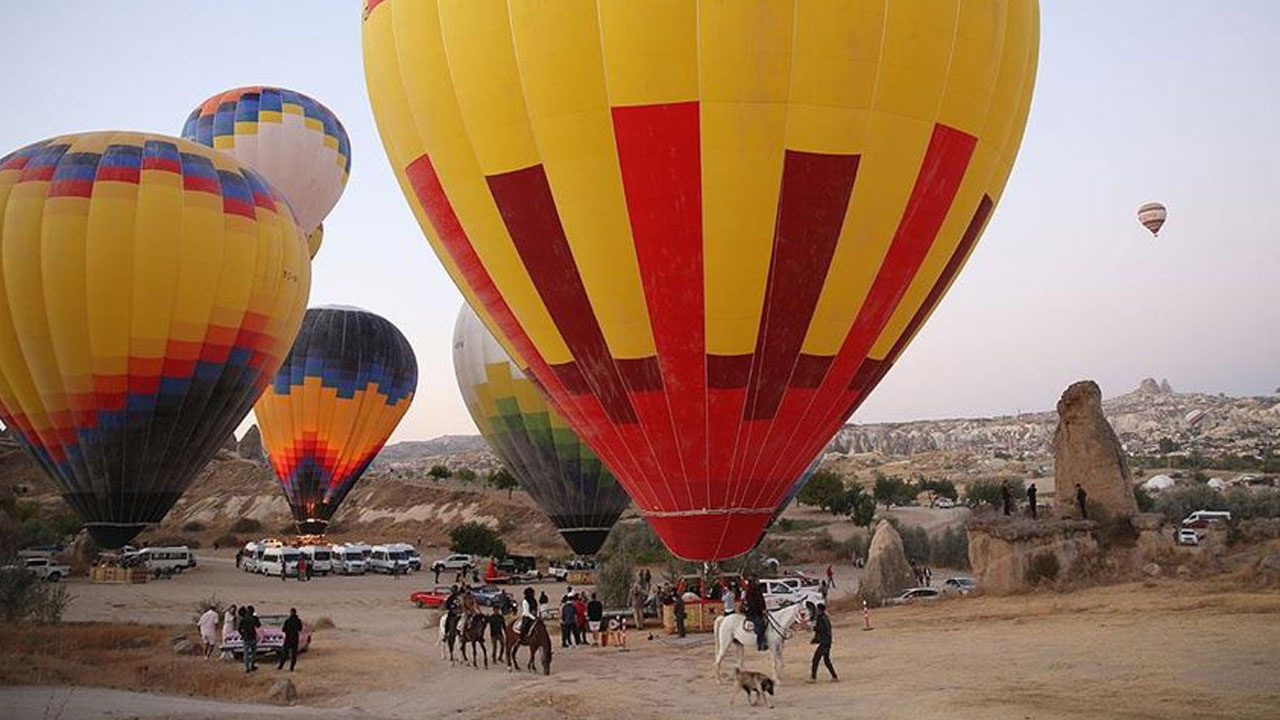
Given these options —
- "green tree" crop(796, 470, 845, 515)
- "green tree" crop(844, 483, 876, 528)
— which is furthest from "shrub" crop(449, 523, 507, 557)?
"green tree" crop(796, 470, 845, 515)

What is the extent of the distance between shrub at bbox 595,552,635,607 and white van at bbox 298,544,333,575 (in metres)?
14.7

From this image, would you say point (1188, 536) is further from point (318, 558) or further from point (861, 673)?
point (318, 558)

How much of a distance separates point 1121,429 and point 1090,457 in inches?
6207

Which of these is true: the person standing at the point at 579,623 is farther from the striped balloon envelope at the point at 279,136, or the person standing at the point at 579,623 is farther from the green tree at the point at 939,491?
the green tree at the point at 939,491

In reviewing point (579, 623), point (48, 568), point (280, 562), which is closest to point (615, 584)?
point (579, 623)

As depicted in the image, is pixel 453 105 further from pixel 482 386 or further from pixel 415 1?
pixel 482 386

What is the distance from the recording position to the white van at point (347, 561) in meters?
32.2

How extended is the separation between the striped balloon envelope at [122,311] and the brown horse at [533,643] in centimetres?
977

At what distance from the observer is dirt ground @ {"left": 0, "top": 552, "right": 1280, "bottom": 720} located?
813 cm

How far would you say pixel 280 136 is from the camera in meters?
30.4

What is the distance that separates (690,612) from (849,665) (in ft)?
15.7

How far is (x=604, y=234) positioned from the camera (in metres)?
9.65

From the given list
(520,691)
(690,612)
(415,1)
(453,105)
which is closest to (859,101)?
(453,105)

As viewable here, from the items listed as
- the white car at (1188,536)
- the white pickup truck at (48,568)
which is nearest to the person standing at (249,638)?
the white pickup truck at (48,568)
